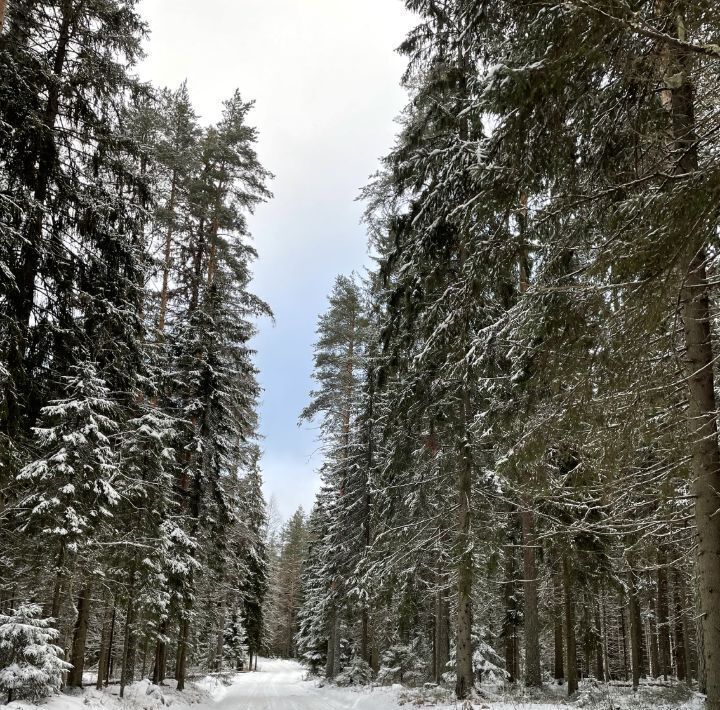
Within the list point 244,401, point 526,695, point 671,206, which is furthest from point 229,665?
point 671,206

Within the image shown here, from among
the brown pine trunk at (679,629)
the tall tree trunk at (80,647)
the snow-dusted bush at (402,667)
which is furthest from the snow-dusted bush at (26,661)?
the brown pine trunk at (679,629)

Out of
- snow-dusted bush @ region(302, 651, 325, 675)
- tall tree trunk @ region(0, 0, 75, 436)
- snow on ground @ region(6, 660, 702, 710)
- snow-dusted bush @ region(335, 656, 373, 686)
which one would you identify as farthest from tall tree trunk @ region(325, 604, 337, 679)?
tall tree trunk @ region(0, 0, 75, 436)

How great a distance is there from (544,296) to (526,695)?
419 inches

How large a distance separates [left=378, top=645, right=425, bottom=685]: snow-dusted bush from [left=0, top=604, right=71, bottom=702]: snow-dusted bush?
50.4ft

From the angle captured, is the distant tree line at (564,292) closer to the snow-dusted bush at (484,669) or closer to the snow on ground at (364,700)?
the snow on ground at (364,700)

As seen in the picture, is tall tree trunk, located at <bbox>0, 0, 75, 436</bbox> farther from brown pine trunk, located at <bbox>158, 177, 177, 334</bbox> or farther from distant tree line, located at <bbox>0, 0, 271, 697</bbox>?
brown pine trunk, located at <bbox>158, 177, 177, 334</bbox>

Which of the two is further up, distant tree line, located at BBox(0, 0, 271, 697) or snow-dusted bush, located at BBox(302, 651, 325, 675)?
distant tree line, located at BBox(0, 0, 271, 697)

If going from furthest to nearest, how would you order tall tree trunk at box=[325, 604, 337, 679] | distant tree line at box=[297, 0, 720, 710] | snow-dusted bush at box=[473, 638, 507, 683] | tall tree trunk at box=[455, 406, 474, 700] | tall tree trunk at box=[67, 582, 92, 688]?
tall tree trunk at box=[325, 604, 337, 679] → snow-dusted bush at box=[473, 638, 507, 683] → tall tree trunk at box=[67, 582, 92, 688] → tall tree trunk at box=[455, 406, 474, 700] → distant tree line at box=[297, 0, 720, 710]

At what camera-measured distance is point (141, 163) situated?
382 inches

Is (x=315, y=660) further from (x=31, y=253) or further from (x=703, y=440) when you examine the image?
(x=703, y=440)

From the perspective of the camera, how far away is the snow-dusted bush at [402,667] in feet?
69.9

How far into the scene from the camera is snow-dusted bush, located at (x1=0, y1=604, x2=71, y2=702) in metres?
8.28

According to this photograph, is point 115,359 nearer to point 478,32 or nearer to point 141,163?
point 141,163

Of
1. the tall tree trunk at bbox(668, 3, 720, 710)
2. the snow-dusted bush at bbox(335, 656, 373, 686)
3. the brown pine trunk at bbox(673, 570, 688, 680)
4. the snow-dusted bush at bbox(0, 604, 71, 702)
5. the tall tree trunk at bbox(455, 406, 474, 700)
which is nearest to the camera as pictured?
the tall tree trunk at bbox(668, 3, 720, 710)
